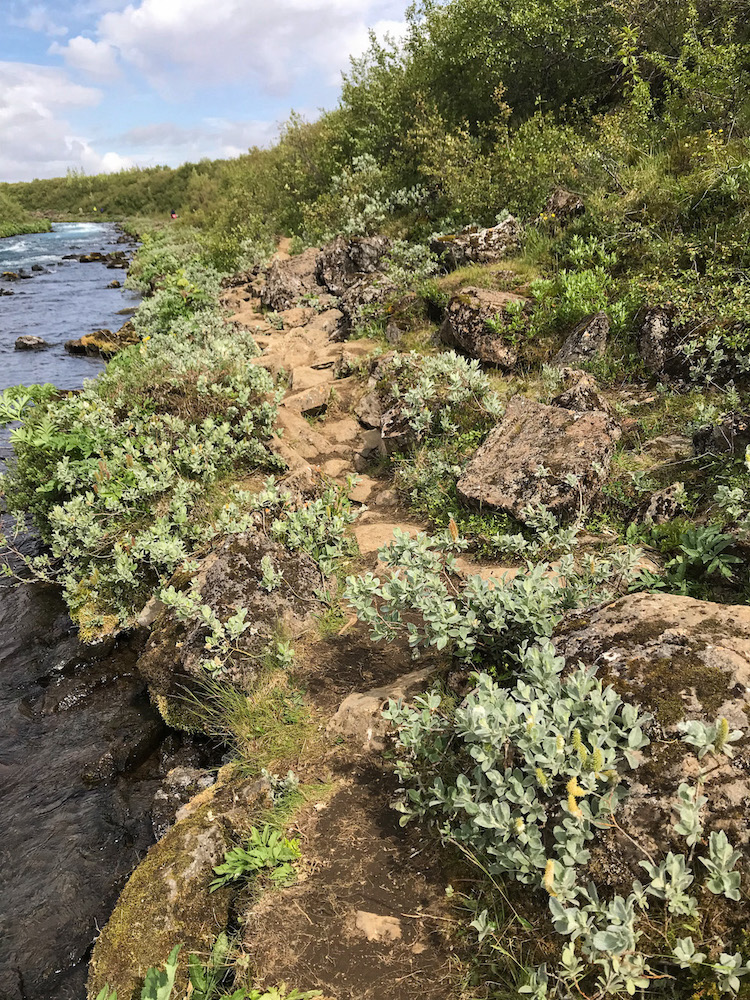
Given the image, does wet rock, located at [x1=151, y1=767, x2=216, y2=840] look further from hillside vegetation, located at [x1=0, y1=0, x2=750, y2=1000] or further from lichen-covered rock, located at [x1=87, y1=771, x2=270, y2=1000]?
lichen-covered rock, located at [x1=87, y1=771, x2=270, y2=1000]

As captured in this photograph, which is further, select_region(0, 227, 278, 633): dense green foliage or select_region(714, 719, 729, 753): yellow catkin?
select_region(0, 227, 278, 633): dense green foliage

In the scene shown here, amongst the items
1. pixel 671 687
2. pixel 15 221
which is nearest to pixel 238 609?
pixel 671 687

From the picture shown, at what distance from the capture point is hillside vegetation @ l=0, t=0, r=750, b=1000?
246cm

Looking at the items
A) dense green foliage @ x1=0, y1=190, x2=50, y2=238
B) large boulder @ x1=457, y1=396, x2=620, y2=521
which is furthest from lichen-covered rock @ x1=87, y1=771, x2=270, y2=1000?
dense green foliage @ x1=0, y1=190, x2=50, y2=238

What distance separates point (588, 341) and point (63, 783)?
26.0 ft

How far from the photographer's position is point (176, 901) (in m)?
3.49

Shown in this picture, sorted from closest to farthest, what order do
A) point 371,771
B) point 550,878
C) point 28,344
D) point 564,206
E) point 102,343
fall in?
point 550,878, point 371,771, point 564,206, point 102,343, point 28,344

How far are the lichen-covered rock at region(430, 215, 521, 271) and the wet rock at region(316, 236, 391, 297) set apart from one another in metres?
2.77

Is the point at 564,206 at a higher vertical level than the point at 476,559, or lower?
higher

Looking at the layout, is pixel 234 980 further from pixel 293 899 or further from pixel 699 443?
pixel 699 443

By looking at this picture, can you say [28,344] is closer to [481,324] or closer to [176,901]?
[481,324]

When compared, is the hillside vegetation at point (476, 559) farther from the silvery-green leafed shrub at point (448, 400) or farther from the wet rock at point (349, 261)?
the wet rock at point (349, 261)

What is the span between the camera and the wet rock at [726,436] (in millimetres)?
5211

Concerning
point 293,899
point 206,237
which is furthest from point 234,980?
point 206,237
